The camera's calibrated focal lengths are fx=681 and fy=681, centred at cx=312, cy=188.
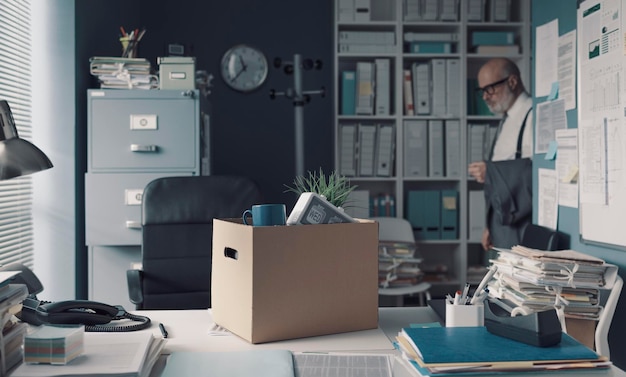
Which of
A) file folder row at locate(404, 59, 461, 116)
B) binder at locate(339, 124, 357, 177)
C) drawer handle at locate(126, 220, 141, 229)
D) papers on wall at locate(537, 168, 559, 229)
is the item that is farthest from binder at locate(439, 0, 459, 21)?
drawer handle at locate(126, 220, 141, 229)

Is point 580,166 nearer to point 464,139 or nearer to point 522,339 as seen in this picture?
point 522,339

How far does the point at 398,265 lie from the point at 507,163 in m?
1.08

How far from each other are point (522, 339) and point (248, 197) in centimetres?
156

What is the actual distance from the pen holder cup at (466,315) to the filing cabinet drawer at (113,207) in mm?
2245

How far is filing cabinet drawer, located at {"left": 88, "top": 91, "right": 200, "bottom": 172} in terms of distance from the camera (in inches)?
131

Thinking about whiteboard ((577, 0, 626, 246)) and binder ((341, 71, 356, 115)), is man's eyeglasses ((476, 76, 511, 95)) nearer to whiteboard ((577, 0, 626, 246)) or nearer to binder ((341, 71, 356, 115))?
binder ((341, 71, 356, 115))

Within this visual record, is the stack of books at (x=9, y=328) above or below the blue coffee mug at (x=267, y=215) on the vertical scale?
below

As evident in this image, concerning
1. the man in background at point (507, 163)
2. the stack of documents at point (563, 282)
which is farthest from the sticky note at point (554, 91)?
the stack of documents at point (563, 282)

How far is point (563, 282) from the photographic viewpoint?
2094 mm

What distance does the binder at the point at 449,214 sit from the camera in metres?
4.64

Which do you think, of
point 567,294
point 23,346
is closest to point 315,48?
point 567,294

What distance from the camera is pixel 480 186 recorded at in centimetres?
484

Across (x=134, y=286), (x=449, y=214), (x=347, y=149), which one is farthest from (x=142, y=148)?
(x=449, y=214)

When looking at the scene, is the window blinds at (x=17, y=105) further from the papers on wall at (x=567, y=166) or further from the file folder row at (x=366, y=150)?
the papers on wall at (x=567, y=166)
